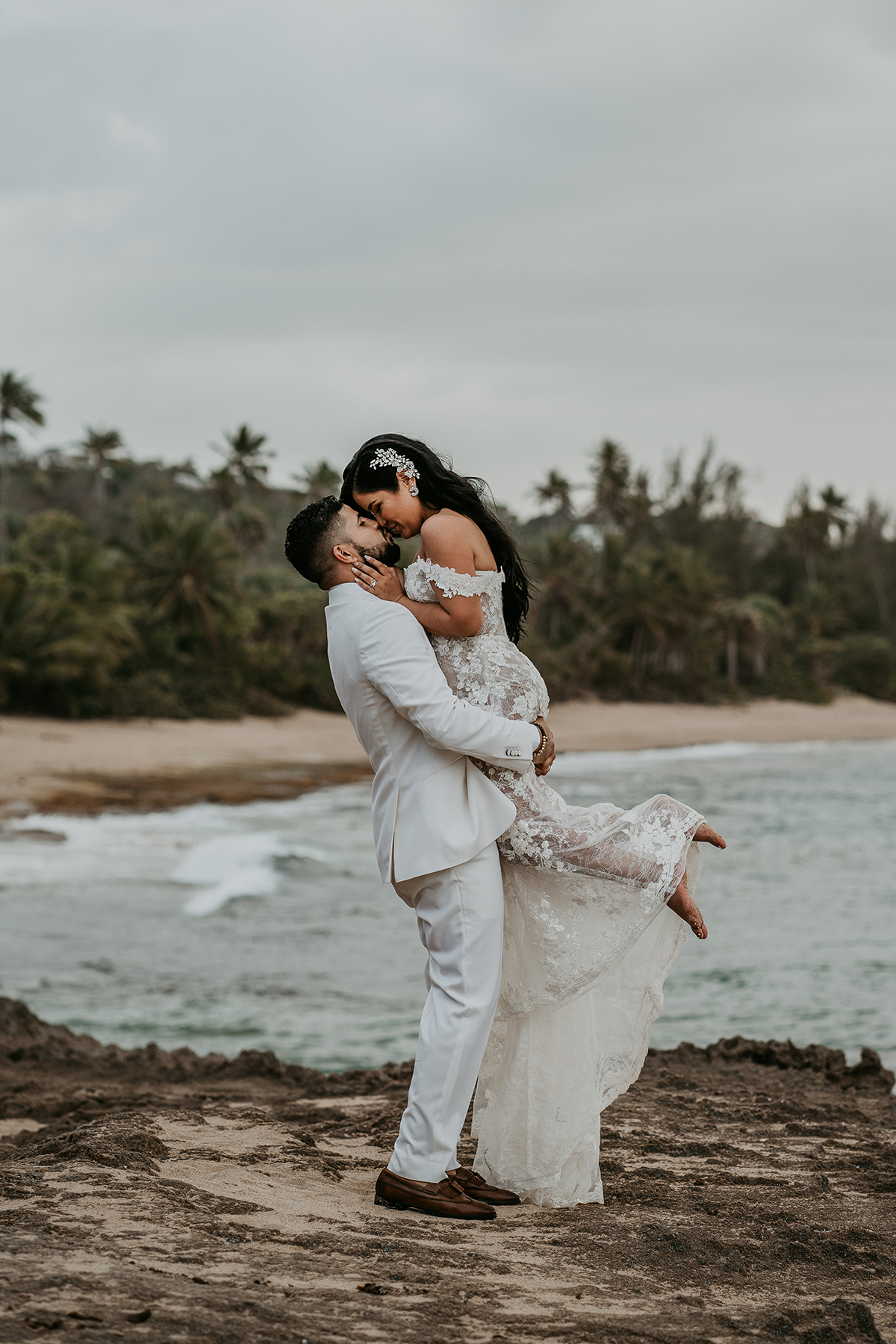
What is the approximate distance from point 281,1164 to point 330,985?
4864 mm

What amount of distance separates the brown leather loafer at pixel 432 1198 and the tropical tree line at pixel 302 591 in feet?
8.47

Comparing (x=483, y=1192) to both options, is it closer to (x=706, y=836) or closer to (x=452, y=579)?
(x=706, y=836)

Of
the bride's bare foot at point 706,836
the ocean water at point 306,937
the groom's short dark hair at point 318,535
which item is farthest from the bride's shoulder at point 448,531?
the ocean water at point 306,937

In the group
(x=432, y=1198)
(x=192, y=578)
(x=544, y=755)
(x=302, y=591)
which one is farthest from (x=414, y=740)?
(x=302, y=591)

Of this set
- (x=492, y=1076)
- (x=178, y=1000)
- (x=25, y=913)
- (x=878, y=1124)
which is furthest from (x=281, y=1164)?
(x=25, y=913)

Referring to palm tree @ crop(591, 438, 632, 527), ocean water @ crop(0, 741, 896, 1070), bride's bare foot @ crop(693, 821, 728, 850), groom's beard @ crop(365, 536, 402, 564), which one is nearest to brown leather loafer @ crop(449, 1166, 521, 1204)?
bride's bare foot @ crop(693, 821, 728, 850)

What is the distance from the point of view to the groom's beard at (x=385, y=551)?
10.2 feet

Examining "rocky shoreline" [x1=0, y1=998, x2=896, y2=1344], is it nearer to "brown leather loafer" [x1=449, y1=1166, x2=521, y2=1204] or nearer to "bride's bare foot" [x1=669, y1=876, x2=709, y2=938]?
"brown leather loafer" [x1=449, y1=1166, x2=521, y2=1204]

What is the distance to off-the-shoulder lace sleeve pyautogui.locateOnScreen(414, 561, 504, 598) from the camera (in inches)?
118

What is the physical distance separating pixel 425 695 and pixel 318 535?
1.83ft

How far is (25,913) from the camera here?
32.4 ft

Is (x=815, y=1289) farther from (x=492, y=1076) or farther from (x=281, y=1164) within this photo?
(x=281, y=1164)

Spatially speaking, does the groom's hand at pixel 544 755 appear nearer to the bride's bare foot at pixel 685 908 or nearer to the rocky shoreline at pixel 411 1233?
the bride's bare foot at pixel 685 908

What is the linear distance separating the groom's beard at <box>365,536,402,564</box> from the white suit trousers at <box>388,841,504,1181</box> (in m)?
0.83
